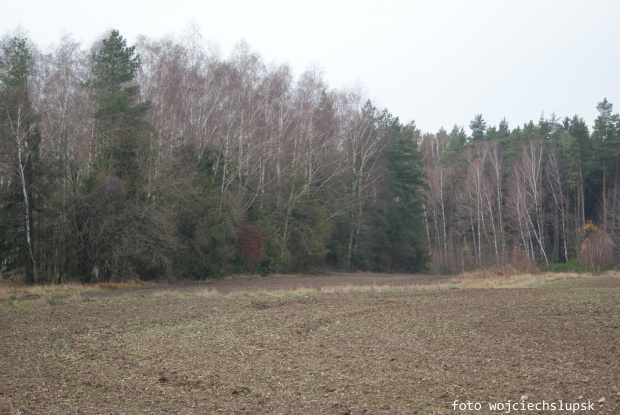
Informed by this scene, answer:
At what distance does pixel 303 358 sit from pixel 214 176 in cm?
2446

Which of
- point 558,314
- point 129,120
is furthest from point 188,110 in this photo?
point 558,314

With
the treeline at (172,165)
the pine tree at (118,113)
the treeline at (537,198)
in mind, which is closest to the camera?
the treeline at (172,165)

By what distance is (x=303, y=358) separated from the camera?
9.05m

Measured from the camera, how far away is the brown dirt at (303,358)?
6664mm

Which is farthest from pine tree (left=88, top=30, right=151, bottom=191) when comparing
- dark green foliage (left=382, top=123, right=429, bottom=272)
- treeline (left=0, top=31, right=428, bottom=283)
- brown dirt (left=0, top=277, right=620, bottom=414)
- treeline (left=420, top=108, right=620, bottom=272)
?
treeline (left=420, top=108, right=620, bottom=272)

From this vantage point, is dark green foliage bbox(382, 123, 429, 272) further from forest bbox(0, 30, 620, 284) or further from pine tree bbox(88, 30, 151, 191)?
pine tree bbox(88, 30, 151, 191)

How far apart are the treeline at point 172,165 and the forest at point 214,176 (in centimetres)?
10

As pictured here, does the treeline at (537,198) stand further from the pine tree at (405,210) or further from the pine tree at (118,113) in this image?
the pine tree at (118,113)

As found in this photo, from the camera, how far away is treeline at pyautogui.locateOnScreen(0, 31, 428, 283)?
79.5 ft

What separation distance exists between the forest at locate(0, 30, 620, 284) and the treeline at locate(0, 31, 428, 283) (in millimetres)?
99

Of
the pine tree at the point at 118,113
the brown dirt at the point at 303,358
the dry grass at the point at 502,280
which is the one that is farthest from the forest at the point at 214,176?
the brown dirt at the point at 303,358

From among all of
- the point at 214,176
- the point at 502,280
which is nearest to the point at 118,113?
the point at 214,176

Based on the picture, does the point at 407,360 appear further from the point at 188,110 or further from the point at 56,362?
the point at 188,110

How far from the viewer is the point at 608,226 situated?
5328cm
